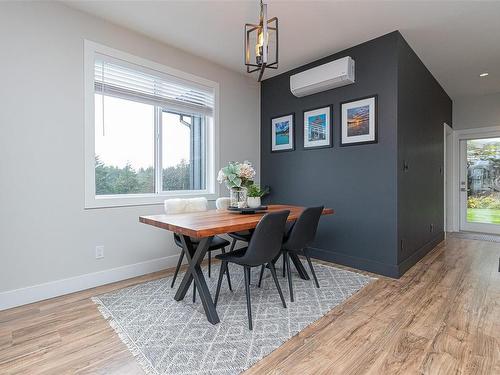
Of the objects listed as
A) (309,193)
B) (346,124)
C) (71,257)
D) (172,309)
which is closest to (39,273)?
(71,257)

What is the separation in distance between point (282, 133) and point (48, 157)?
2.86 meters

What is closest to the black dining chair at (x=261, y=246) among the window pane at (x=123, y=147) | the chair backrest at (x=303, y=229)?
the chair backrest at (x=303, y=229)

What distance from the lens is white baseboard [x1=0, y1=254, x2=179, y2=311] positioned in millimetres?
2225

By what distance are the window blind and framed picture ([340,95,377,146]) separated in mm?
1762

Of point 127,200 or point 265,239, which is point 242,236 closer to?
point 265,239

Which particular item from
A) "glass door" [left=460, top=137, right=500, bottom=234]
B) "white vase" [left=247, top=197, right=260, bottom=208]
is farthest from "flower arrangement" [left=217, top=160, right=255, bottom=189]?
"glass door" [left=460, top=137, right=500, bottom=234]

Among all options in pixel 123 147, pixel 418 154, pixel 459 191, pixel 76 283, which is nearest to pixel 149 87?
pixel 123 147

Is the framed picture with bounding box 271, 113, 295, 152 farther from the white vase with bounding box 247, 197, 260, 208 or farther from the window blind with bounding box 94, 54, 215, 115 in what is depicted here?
the white vase with bounding box 247, 197, 260, 208

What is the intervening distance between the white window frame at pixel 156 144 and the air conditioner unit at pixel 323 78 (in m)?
1.11

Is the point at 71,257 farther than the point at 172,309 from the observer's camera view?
→ Yes

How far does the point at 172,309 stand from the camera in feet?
7.10

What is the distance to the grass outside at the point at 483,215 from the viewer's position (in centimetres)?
500

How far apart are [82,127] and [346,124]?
288cm

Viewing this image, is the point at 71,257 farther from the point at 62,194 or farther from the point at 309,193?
the point at 309,193
